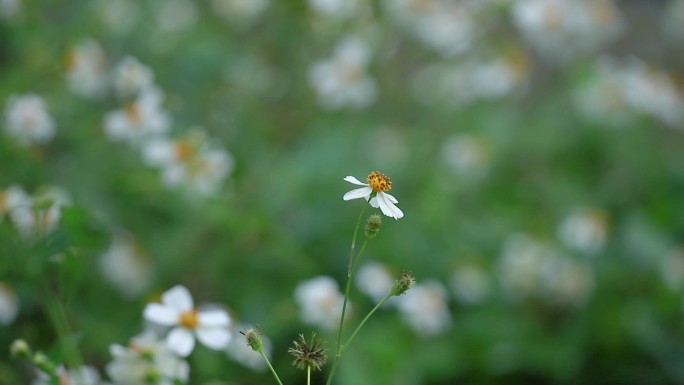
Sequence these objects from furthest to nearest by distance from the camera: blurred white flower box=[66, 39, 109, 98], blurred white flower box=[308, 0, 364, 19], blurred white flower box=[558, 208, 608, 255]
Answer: blurred white flower box=[558, 208, 608, 255]
blurred white flower box=[308, 0, 364, 19]
blurred white flower box=[66, 39, 109, 98]

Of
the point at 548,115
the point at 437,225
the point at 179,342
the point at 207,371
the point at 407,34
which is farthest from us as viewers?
the point at 548,115

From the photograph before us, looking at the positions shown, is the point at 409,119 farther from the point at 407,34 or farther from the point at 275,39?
the point at 275,39

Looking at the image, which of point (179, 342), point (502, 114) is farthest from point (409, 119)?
point (179, 342)

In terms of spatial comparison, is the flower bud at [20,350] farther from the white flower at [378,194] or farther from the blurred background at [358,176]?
the white flower at [378,194]

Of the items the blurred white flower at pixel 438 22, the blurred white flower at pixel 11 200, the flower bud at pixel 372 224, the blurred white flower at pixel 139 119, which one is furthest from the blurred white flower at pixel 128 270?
the flower bud at pixel 372 224

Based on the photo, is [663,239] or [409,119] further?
[409,119]

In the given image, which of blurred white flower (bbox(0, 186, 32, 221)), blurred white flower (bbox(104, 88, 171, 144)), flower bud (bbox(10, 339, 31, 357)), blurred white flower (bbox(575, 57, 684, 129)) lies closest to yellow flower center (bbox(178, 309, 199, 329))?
flower bud (bbox(10, 339, 31, 357))

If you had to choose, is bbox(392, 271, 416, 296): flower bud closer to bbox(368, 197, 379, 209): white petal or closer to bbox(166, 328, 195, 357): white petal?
bbox(368, 197, 379, 209): white petal
